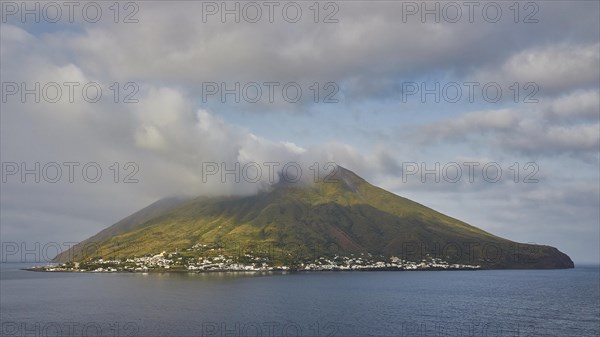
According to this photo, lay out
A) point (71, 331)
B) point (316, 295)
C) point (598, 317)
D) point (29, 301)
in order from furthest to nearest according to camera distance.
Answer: point (316, 295) → point (29, 301) → point (598, 317) → point (71, 331)

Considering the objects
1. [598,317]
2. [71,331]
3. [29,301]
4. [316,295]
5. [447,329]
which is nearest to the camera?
[71,331]

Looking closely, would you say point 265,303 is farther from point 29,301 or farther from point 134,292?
point 29,301

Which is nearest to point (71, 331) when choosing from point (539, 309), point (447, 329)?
point (447, 329)

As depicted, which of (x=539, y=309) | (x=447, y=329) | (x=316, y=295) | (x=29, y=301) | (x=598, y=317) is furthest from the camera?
(x=316, y=295)

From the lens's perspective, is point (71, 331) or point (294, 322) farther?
point (294, 322)

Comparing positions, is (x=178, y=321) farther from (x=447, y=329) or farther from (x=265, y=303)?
(x=447, y=329)

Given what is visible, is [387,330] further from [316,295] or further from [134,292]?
[134,292]

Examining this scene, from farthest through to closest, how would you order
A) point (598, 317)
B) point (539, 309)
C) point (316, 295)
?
point (316, 295)
point (539, 309)
point (598, 317)

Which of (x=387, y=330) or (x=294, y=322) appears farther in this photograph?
(x=294, y=322)

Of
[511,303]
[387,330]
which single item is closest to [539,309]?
Answer: [511,303]
